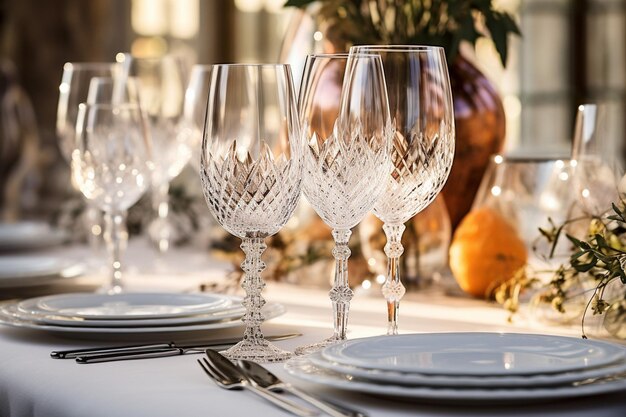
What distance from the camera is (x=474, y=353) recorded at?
849 mm

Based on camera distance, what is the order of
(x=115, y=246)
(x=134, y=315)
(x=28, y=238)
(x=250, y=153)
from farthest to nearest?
Answer: (x=28, y=238), (x=115, y=246), (x=134, y=315), (x=250, y=153)

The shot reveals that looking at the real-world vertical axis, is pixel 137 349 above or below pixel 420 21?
below

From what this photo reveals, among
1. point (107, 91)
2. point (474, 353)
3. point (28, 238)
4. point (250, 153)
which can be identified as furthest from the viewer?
point (28, 238)

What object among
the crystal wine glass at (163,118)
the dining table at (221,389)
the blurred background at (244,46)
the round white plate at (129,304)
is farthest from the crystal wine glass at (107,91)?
the blurred background at (244,46)

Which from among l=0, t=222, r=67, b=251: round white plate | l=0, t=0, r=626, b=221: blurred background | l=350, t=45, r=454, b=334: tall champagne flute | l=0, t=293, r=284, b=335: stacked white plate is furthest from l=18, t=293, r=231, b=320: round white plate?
l=0, t=0, r=626, b=221: blurred background

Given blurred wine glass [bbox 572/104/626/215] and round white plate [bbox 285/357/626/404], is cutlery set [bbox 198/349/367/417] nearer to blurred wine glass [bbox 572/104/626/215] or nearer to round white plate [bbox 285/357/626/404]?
round white plate [bbox 285/357/626/404]

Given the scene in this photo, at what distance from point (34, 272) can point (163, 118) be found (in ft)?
1.11

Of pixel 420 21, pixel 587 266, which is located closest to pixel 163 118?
pixel 420 21

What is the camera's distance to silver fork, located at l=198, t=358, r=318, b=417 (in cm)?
74

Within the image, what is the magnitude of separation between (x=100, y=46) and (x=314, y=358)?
479cm

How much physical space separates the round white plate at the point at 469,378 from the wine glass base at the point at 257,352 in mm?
173

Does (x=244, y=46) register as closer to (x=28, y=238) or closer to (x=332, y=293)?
(x=28, y=238)

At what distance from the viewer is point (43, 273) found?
1.47 meters

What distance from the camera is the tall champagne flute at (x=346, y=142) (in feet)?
3.08
